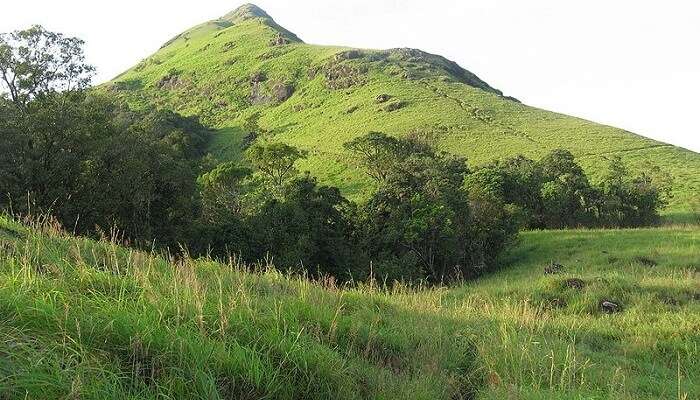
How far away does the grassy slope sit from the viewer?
321 centimetres

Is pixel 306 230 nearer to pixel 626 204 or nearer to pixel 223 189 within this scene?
pixel 223 189

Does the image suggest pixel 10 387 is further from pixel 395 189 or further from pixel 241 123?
pixel 241 123

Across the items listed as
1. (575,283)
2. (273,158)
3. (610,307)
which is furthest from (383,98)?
(610,307)

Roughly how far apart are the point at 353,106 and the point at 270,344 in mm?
82573

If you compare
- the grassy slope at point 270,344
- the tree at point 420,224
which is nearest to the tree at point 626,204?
the tree at point 420,224

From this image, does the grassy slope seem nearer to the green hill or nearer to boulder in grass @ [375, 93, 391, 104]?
the green hill

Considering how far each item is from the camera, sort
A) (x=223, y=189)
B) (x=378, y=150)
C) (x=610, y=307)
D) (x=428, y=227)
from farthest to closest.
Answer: (x=378, y=150) → (x=223, y=189) → (x=428, y=227) → (x=610, y=307)

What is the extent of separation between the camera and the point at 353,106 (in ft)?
278

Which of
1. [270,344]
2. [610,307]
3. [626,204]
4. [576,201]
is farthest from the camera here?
[626,204]

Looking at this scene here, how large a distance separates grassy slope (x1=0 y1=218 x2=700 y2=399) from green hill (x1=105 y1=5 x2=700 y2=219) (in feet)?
145

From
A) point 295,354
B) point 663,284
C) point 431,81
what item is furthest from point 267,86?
point 295,354

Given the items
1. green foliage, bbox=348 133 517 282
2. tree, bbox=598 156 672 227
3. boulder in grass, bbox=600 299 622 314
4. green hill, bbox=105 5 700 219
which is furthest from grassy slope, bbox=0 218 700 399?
green hill, bbox=105 5 700 219

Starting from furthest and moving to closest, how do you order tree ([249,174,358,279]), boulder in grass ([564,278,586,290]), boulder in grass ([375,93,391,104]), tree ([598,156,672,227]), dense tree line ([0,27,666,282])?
boulder in grass ([375,93,391,104]) < tree ([598,156,672,227]) < tree ([249,174,358,279]) < dense tree line ([0,27,666,282]) < boulder in grass ([564,278,586,290])

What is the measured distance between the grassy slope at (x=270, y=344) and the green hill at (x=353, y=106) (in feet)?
145
